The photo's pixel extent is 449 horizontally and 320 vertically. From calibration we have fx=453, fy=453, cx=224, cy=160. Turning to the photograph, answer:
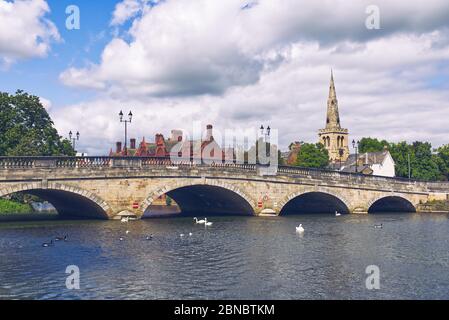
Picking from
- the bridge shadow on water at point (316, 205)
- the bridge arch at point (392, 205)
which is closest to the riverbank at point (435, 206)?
the bridge arch at point (392, 205)

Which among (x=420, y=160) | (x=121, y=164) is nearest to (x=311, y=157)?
(x=420, y=160)

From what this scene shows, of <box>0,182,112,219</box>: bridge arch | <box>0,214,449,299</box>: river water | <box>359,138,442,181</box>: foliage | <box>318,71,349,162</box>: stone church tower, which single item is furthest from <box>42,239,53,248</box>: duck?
<box>318,71,349,162</box>: stone church tower

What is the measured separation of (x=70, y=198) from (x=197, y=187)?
13.2 metres

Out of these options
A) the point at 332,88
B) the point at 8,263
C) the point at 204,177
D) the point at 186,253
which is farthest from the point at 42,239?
the point at 332,88

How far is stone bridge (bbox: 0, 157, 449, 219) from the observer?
124 ft

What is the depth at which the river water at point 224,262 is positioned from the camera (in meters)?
17.7

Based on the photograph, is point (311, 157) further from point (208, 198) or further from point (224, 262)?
point (224, 262)

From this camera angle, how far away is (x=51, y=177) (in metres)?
37.2

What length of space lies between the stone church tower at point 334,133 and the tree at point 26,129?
69.8 meters

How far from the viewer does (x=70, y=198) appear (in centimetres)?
4312

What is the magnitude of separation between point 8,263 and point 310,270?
15.0 metres

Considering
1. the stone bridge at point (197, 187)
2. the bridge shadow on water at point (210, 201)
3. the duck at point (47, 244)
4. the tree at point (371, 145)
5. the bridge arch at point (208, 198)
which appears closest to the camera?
the duck at point (47, 244)

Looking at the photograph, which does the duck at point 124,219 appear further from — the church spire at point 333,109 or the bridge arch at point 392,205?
the church spire at point 333,109
